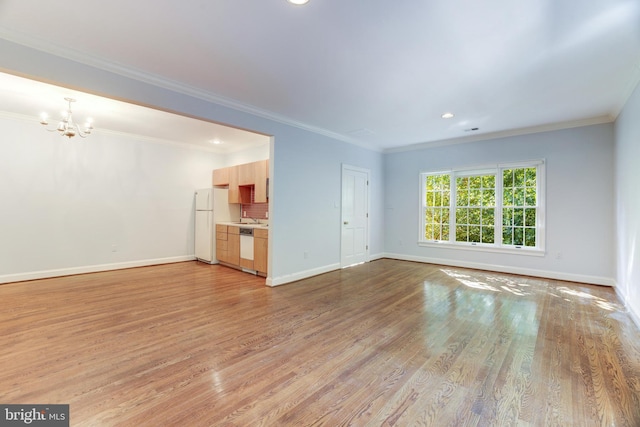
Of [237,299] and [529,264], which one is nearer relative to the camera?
[237,299]

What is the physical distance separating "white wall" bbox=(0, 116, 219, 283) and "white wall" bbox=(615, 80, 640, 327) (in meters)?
7.46

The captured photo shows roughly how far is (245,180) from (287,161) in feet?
5.56

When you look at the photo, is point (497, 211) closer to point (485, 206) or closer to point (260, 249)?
point (485, 206)

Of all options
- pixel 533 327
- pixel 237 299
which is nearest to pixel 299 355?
pixel 237 299

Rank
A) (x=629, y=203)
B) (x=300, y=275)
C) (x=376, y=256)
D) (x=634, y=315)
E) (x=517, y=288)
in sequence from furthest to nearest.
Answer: (x=376, y=256) < (x=300, y=275) < (x=517, y=288) < (x=629, y=203) < (x=634, y=315)

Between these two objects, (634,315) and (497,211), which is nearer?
(634,315)

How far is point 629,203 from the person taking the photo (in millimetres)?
3436


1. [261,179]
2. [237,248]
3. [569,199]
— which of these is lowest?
[237,248]

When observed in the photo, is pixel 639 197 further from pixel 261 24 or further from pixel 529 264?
pixel 261 24

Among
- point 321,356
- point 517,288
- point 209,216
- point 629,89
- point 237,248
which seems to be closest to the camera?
point 321,356

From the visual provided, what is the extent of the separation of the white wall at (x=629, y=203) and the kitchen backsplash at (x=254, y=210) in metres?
5.67

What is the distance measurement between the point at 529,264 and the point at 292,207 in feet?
14.6

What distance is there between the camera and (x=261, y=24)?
2.23 m

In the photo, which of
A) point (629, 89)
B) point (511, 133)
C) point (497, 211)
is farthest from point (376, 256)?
point (629, 89)
